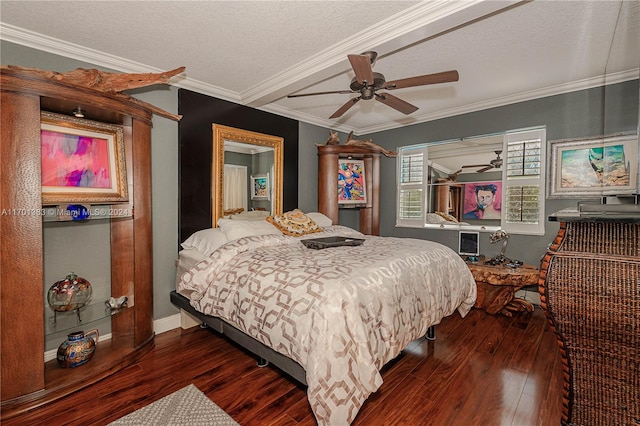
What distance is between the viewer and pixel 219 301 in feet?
6.65

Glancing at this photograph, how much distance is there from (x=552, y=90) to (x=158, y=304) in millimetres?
4854

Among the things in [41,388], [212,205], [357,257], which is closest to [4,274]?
[41,388]

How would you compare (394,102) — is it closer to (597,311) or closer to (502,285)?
(597,311)

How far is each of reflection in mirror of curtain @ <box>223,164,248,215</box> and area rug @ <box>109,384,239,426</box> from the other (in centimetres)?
195

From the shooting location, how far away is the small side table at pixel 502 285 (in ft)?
9.85

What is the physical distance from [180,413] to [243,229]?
151 cm

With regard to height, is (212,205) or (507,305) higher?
(212,205)

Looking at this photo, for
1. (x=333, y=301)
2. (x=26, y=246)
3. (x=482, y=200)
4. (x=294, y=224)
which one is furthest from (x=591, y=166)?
(x=26, y=246)

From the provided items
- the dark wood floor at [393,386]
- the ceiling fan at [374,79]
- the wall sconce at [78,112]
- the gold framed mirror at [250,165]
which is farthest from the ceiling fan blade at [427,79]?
the wall sconce at [78,112]

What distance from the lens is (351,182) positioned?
443 cm

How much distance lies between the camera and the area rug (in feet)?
5.18

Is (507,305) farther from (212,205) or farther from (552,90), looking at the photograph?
(212,205)

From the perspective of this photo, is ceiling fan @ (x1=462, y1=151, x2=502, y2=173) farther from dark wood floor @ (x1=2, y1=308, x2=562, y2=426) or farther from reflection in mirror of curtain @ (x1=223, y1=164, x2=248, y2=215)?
reflection in mirror of curtain @ (x1=223, y1=164, x2=248, y2=215)

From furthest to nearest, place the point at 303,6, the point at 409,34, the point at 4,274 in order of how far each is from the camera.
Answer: the point at 409,34 < the point at 303,6 < the point at 4,274
